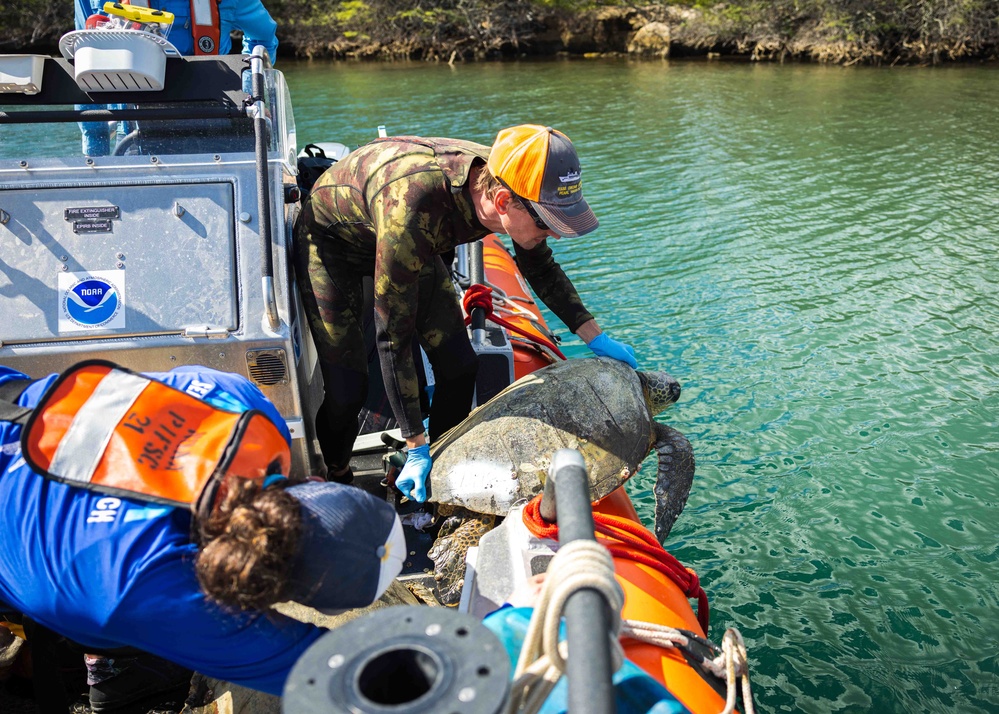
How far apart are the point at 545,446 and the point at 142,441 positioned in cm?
179

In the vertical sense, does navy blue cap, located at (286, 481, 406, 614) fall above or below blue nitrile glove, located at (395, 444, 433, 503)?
above

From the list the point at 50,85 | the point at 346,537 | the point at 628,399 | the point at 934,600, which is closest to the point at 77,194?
the point at 50,85

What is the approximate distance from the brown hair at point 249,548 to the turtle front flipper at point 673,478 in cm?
253

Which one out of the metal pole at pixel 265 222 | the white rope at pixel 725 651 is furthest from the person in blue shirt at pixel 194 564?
the metal pole at pixel 265 222

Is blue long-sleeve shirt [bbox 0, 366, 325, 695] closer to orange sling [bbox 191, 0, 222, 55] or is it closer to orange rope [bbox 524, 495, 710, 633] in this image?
orange rope [bbox 524, 495, 710, 633]

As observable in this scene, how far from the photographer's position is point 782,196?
9680 mm

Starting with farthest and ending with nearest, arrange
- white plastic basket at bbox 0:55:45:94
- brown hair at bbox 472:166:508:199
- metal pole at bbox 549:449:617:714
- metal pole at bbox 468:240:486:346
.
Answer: metal pole at bbox 468:240:486:346 → white plastic basket at bbox 0:55:45:94 → brown hair at bbox 472:166:508:199 → metal pole at bbox 549:449:617:714

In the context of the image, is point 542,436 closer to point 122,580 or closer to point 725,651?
point 725,651

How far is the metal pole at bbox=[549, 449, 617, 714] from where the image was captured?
37.2 inches

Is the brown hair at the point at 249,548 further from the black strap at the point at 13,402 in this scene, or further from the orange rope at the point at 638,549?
the orange rope at the point at 638,549

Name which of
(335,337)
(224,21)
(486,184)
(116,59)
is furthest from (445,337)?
(224,21)

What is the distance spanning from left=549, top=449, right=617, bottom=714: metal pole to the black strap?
1.13m

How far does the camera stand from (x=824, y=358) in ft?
18.8

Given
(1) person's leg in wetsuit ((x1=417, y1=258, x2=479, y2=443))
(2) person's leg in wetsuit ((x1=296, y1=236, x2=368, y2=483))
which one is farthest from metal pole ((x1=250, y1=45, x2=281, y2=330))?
(1) person's leg in wetsuit ((x1=417, y1=258, x2=479, y2=443))
